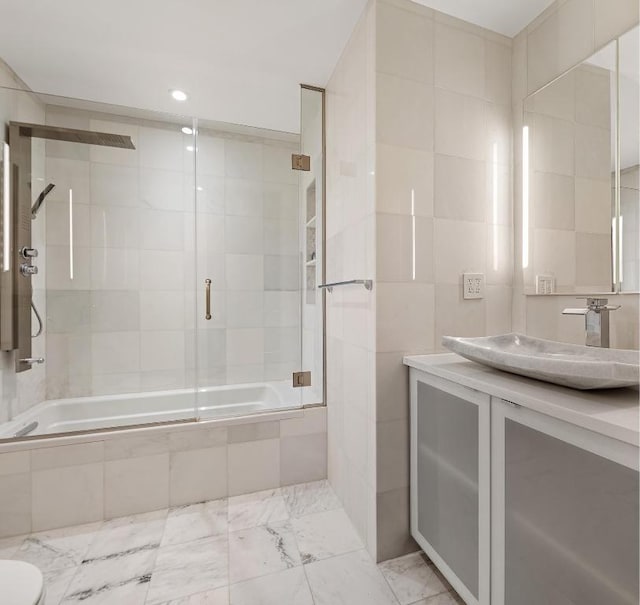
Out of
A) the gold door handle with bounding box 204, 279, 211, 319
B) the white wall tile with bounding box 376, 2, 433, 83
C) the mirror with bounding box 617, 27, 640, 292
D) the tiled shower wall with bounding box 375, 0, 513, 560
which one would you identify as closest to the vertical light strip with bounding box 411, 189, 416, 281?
the tiled shower wall with bounding box 375, 0, 513, 560

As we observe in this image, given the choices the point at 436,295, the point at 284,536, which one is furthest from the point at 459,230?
the point at 284,536

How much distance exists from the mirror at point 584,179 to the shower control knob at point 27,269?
2.55m

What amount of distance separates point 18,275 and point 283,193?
1563 millimetres

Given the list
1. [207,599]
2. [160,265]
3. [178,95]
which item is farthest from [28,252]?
[207,599]

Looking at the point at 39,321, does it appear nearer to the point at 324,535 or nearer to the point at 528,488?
the point at 324,535

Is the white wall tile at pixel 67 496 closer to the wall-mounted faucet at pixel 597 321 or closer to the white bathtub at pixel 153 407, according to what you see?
the white bathtub at pixel 153 407

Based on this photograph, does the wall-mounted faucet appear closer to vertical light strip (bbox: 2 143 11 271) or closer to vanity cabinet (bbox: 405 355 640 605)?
vanity cabinet (bbox: 405 355 640 605)

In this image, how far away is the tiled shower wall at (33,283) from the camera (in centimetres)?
176

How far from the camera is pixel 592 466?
0.68 metres

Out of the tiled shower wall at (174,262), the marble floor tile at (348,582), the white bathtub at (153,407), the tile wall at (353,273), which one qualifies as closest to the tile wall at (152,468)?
the white bathtub at (153,407)

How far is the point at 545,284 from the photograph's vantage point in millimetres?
1409

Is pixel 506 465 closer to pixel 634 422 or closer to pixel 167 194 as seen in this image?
pixel 634 422

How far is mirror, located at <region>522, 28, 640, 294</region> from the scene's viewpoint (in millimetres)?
1143

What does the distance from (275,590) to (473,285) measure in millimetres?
1402
